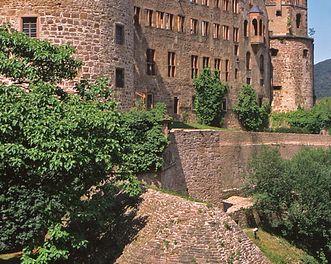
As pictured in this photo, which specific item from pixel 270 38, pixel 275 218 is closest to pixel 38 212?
pixel 275 218

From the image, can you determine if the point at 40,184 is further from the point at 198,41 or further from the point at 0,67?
the point at 198,41

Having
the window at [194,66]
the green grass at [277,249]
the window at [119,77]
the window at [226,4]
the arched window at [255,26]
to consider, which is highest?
the window at [226,4]

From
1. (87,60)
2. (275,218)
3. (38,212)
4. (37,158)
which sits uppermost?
(87,60)

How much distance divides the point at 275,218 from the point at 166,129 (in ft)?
31.8

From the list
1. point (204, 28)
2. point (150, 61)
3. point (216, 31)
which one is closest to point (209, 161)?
point (150, 61)

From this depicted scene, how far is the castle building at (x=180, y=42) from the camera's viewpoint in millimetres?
29047

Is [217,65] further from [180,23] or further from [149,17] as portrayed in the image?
[149,17]

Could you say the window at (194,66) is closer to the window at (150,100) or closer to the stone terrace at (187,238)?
the window at (150,100)

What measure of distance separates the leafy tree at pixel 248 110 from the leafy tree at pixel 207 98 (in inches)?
150

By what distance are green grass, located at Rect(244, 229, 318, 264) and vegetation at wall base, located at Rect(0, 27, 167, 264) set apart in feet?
33.5

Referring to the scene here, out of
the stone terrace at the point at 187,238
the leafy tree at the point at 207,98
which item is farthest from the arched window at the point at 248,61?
the stone terrace at the point at 187,238

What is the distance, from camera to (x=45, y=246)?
2055 cm

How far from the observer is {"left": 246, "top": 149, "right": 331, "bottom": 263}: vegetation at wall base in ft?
110

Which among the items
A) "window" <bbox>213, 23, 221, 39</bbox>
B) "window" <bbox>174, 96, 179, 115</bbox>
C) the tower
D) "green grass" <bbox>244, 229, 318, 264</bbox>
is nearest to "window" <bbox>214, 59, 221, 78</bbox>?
"window" <bbox>213, 23, 221, 39</bbox>
